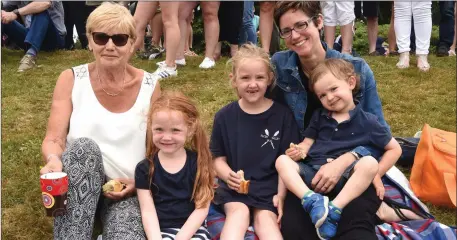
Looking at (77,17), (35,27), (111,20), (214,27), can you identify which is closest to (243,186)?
(111,20)

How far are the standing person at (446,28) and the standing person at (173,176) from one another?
514 cm

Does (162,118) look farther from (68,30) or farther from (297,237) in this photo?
(68,30)

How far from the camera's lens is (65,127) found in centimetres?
297

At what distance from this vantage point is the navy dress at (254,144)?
2955 mm

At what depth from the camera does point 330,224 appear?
254cm

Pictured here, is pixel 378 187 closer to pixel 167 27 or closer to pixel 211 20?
pixel 167 27

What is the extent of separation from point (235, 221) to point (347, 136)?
77cm

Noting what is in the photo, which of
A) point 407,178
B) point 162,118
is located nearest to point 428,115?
point 407,178

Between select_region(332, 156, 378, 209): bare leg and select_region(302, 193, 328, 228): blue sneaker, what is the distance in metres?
0.09

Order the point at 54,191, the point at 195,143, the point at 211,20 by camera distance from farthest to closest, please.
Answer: the point at 211,20
the point at 195,143
the point at 54,191

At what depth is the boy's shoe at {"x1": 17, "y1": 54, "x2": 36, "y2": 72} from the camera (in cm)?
648

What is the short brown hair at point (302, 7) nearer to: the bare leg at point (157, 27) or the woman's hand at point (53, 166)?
the woman's hand at point (53, 166)

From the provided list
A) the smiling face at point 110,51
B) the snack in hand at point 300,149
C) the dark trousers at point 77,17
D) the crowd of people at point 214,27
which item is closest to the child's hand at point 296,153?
the snack in hand at point 300,149

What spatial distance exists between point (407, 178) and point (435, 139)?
0.55m
